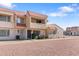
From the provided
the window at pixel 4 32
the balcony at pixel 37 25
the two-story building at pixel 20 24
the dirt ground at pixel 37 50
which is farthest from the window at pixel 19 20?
the dirt ground at pixel 37 50

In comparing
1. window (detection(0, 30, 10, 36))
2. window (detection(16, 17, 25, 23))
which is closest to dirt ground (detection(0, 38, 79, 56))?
window (detection(0, 30, 10, 36))

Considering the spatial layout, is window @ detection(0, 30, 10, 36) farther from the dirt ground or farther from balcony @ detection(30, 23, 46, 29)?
the dirt ground

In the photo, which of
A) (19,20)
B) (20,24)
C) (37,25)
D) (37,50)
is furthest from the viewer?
(37,25)

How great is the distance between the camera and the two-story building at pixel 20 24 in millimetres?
25031

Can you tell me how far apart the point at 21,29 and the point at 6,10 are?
12.6 feet

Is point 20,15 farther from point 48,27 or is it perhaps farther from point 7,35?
point 48,27

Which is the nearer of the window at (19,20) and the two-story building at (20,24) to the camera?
the two-story building at (20,24)

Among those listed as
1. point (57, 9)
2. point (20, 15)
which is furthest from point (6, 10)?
point (57, 9)

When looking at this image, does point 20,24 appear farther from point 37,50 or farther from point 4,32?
point 37,50

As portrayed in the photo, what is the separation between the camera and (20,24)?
27812mm

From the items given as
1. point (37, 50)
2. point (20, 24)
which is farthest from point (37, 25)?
point (37, 50)

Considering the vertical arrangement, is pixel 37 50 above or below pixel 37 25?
below

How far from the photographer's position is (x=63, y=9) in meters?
21.0

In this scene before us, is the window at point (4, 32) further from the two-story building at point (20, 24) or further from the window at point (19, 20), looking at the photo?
the window at point (19, 20)
